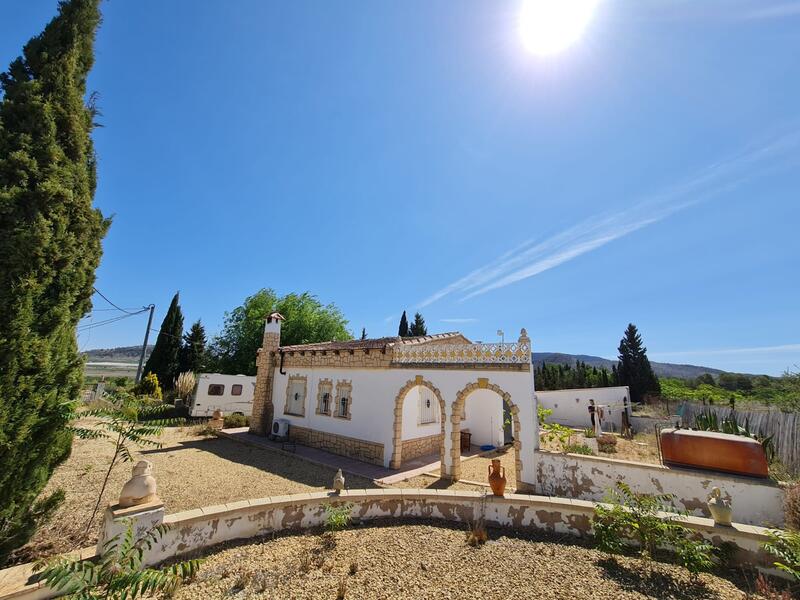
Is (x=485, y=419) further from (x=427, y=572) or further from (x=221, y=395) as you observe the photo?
(x=221, y=395)

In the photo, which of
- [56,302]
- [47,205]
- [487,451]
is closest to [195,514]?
[56,302]

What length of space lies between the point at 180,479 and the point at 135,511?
6016mm

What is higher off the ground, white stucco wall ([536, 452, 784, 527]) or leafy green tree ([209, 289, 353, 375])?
leafy green tree ([209, 289, 353, 375])

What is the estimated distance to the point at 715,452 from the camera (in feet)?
23.3

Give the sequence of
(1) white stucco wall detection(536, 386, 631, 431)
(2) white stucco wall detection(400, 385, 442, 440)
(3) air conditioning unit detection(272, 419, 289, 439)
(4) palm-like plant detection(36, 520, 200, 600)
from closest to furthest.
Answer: (4) palm-like plant detection(36, 520, 200, 600)
(2) white stucco wall detection(400, 385, 442, 440)
(3) air conditioning unit detection(272, 419, 289, 439)
(1) white stucco wall detection(536, 386, 631, 431)

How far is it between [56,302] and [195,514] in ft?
11.9

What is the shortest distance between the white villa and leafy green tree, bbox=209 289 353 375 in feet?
47.7

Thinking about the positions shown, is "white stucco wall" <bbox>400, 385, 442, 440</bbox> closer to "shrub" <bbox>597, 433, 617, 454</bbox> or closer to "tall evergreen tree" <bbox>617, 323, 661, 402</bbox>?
"shrub" <bbox>597, 433, 617, 454</bbox>

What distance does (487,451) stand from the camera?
46.0 feet

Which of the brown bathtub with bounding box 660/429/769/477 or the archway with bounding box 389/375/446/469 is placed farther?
the archway with bounding box 389/375/446/469

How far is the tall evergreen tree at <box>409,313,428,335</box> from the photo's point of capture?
40.0 meters

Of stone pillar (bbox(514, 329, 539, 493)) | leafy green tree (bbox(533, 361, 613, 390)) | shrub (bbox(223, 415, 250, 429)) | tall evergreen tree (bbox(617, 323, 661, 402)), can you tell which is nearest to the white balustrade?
stone pillar (bbox(514, 329, 539, 493))

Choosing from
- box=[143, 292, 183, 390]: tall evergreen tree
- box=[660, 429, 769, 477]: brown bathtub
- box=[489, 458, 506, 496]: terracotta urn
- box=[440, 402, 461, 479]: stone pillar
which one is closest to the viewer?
box=[489, 458, 506, 496]: terracotta urn

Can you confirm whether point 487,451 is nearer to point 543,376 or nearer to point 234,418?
point 234,418
